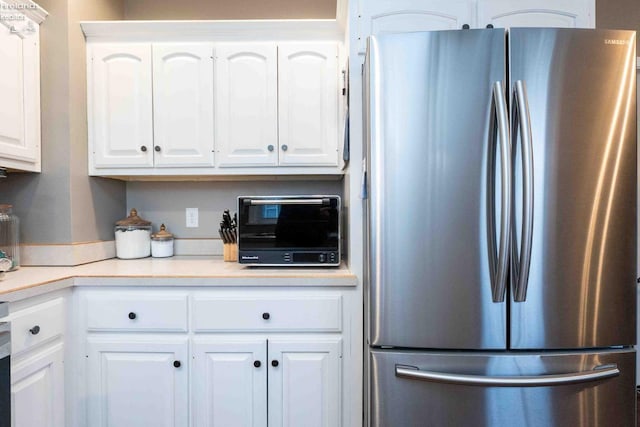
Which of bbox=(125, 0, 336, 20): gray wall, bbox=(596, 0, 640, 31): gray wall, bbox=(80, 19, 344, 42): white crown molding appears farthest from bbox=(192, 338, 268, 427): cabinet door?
bbox=(596, 0, 640, 31): gray wall

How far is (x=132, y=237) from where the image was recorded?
1951mm

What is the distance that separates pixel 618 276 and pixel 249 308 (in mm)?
1329

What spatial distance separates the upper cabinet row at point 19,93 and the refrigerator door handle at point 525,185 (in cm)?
199

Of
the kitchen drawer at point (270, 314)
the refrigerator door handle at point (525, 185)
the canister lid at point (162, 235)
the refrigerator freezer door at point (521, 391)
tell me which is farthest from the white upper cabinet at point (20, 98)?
the refrigerator door handle at point (525, 185)

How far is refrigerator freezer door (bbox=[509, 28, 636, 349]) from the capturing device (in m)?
1.12

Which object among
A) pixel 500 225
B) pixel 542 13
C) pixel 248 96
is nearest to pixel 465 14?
pixel 542 13

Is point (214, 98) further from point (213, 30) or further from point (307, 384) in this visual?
point (307, 384)

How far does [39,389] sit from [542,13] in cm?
252

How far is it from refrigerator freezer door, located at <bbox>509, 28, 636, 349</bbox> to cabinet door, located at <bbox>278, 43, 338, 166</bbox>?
89 centimetres

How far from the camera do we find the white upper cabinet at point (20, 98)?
1468 millimetres

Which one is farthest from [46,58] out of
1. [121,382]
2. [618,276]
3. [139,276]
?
[618,276]

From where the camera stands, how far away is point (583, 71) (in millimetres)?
1127

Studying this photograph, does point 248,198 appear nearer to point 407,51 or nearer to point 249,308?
point 249,308

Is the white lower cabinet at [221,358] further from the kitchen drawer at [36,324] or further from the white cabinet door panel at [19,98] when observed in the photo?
the white cabinet door panel at [19,98]
